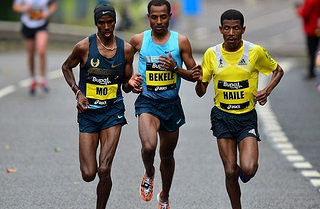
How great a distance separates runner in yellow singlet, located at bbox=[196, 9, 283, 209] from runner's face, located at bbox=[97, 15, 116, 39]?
921 millimetres

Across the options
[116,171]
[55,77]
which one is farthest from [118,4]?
[116,171]

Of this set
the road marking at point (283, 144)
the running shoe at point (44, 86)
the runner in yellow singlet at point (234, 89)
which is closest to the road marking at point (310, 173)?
the road marking at point (283, 144)

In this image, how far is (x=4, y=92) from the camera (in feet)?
62.9

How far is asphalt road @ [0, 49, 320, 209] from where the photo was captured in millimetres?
9977

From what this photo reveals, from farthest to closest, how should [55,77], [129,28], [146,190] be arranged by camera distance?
[129,28] → [55,77] → [146,190]

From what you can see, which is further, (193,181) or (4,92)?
(4,92)

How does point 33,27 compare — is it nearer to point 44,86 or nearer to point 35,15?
point 35,15

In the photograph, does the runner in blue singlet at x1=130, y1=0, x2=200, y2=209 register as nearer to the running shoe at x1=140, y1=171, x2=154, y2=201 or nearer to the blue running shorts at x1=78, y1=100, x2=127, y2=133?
the running shoe at x1=140, y1=171, x2=154, y2=201

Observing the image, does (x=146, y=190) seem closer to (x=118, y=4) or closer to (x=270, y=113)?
(x=270, y=113)

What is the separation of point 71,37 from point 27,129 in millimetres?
17155

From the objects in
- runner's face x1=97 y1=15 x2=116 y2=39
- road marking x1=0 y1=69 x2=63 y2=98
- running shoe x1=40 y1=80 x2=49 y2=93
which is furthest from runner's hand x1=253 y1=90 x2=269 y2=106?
road marking x1=0 y1=69 x2=63 y2=98

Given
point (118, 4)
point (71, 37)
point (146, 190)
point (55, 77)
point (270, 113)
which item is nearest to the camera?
point (146, 190)

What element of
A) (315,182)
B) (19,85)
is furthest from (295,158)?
(19,85)

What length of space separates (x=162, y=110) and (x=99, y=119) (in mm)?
715
